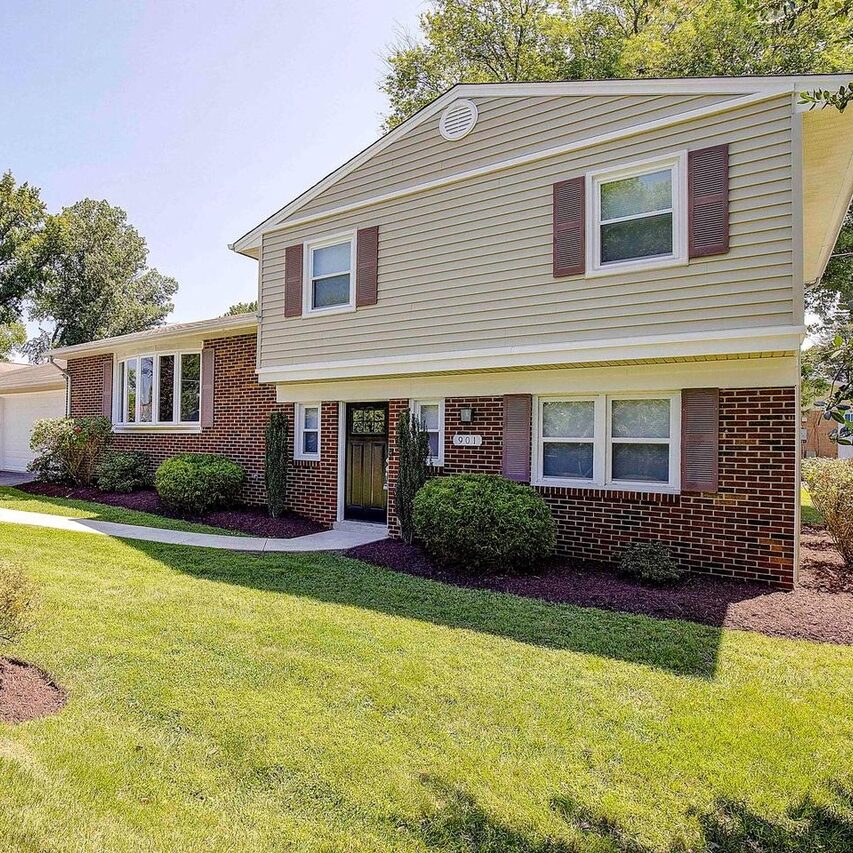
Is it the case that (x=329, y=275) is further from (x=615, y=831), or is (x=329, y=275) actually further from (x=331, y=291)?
(x=615, y=831)

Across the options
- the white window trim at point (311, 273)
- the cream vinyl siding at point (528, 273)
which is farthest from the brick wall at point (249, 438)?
the white window trim at point (311, 273)

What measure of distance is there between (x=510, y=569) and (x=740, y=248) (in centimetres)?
450

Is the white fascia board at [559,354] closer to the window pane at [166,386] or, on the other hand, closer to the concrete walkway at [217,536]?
the concrete walkway at [217,536]

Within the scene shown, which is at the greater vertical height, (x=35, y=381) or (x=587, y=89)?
(x=587, y=89)

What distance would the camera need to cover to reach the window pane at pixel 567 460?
7926 millimetres

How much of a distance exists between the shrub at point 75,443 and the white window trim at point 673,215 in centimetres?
1222

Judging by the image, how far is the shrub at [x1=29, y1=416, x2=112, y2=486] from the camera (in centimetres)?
1379

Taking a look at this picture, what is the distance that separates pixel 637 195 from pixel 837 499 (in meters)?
5.20

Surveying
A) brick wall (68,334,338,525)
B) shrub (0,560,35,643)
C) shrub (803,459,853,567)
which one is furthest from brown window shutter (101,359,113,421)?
shrub (803,459,853,567)

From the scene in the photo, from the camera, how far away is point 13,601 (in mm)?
3770

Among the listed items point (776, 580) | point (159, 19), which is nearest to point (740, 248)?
point (776, 580)

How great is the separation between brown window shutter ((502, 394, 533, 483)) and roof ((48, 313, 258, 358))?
18.2 ft

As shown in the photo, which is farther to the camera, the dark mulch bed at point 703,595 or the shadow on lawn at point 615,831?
the dark mulch bed at point 703,595

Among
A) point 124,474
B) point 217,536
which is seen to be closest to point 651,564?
point 217,536
